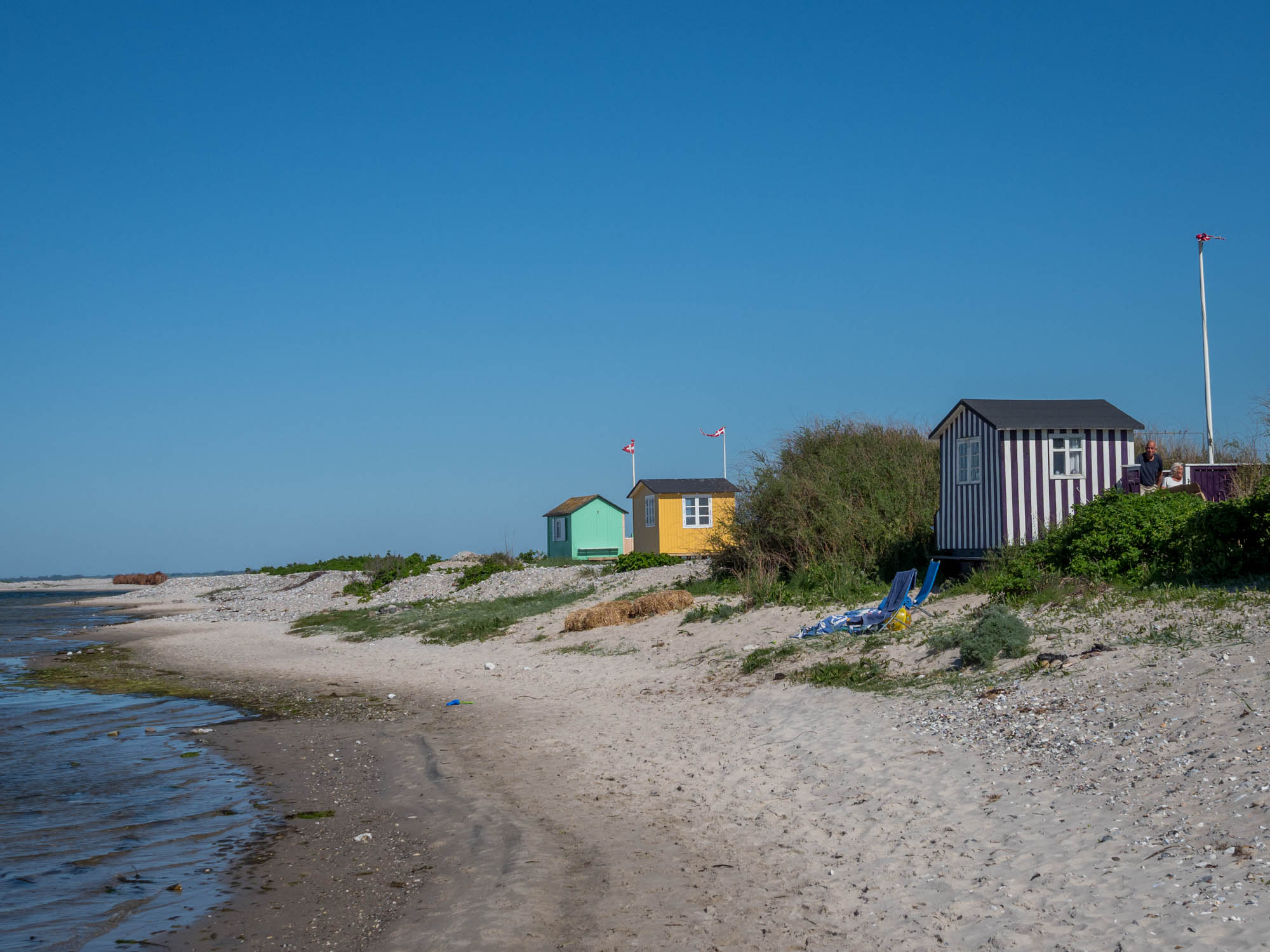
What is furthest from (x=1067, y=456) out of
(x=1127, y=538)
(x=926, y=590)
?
(x=926, y=590)

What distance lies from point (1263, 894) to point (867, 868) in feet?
7.38

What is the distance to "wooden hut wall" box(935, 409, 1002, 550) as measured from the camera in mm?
16812

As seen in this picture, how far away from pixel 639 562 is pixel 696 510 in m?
7.88

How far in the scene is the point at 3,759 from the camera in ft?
39.3

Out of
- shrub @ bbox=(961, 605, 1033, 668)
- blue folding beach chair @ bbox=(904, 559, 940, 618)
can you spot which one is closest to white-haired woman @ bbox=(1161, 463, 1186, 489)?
blue folding beach chair @ bbox=(904, 559, 940, 618)

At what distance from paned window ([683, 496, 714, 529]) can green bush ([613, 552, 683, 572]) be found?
6.63 m

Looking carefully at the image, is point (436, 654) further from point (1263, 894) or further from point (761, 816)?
point (1263, 894)

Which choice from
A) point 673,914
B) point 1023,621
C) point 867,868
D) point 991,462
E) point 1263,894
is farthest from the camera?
point 991,462

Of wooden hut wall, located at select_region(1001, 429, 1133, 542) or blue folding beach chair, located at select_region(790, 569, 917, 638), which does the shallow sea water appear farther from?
wooden hut wall, located at select_region(1001, 429, 1133, 542)

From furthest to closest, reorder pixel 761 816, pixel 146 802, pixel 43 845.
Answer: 1. pixel 146 802
2. pixel 43 845
3. pixel 761 816

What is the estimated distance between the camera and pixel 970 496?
57.5 feet

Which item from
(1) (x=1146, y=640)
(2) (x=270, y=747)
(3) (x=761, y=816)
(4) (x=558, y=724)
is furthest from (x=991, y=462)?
(2) (x=270, y=747)

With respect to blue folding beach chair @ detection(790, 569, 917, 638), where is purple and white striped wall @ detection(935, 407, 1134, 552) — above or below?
above

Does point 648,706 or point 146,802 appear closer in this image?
point 146,802
